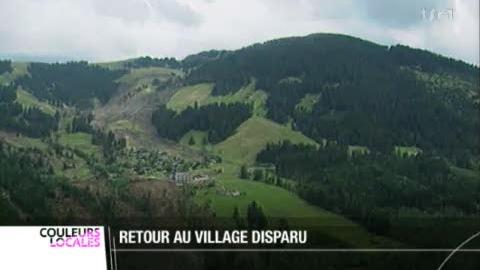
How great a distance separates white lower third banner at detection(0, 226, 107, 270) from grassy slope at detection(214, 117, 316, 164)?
19.7 meters

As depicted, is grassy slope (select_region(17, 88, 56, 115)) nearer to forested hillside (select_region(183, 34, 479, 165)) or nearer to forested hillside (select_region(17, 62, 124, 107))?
forested hillside (select_region(17, 62, 124, 107))

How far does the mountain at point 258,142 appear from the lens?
13789mm

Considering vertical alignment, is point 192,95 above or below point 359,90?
below

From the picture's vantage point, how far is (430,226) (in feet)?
37.4

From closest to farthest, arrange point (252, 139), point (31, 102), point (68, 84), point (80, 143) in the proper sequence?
point (80, 143) → point (68, 84) → point (31, 102) → point (252, 139)

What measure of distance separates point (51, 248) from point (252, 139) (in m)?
29.3

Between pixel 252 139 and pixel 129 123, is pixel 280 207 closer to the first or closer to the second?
pixel 129 123

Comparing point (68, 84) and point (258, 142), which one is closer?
point (68, 84)

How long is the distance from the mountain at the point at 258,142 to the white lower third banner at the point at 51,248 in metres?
1.56

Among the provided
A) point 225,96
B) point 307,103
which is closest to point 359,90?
point 307,103

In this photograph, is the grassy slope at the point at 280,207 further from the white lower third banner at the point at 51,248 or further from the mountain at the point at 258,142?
the white lower third banner at the point at 51,248

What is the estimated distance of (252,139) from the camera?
37.4 m
